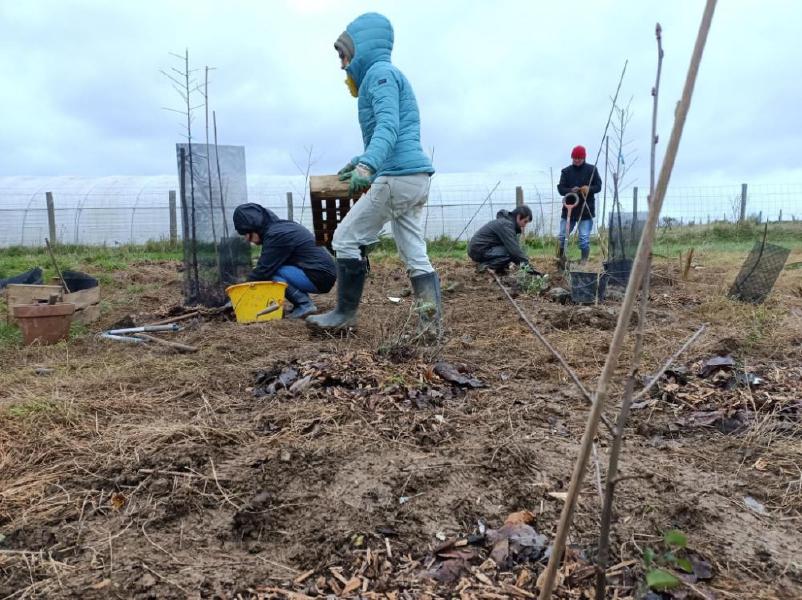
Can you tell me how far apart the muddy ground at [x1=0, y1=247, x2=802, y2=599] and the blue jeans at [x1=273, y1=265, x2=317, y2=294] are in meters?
1.24

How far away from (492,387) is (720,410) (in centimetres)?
97

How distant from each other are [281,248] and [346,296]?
1121 mm

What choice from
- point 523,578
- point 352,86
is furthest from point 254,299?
point 523,578

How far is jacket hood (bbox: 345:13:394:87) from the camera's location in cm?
350

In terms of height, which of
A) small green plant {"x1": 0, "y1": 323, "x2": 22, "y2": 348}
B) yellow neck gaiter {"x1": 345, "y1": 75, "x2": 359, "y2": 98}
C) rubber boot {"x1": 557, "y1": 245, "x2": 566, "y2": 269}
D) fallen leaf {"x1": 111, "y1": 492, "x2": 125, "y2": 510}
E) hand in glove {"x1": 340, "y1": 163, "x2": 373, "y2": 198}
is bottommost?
fallen leaf {"x1": 111, "y1": 492, "x2": 125, "y2": 510}

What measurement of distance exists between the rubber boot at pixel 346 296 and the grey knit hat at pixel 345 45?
1.22 m

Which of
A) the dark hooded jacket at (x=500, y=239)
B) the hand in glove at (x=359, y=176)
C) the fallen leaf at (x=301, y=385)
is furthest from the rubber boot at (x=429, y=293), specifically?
the dark hooded jacket at (x=500, y=239)

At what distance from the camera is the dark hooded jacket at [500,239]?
A: 6758mm

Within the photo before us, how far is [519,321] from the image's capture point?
4.33m

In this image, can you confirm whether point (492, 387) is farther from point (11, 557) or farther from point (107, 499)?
point (11, 557)

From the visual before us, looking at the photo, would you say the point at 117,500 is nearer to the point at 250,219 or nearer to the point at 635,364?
the point at 635,364

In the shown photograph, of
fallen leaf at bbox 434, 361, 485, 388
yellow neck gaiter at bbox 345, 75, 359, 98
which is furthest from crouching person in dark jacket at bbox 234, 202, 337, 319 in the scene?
fallen leaf at bbox 434, 361, 485, 388

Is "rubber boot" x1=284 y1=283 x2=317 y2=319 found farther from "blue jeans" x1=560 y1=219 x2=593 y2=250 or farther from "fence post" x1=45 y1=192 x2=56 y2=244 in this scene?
"fence post" x1=45 y1=192 x2=56 y2=244

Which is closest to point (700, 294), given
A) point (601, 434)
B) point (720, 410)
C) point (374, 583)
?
point (720, 410)
